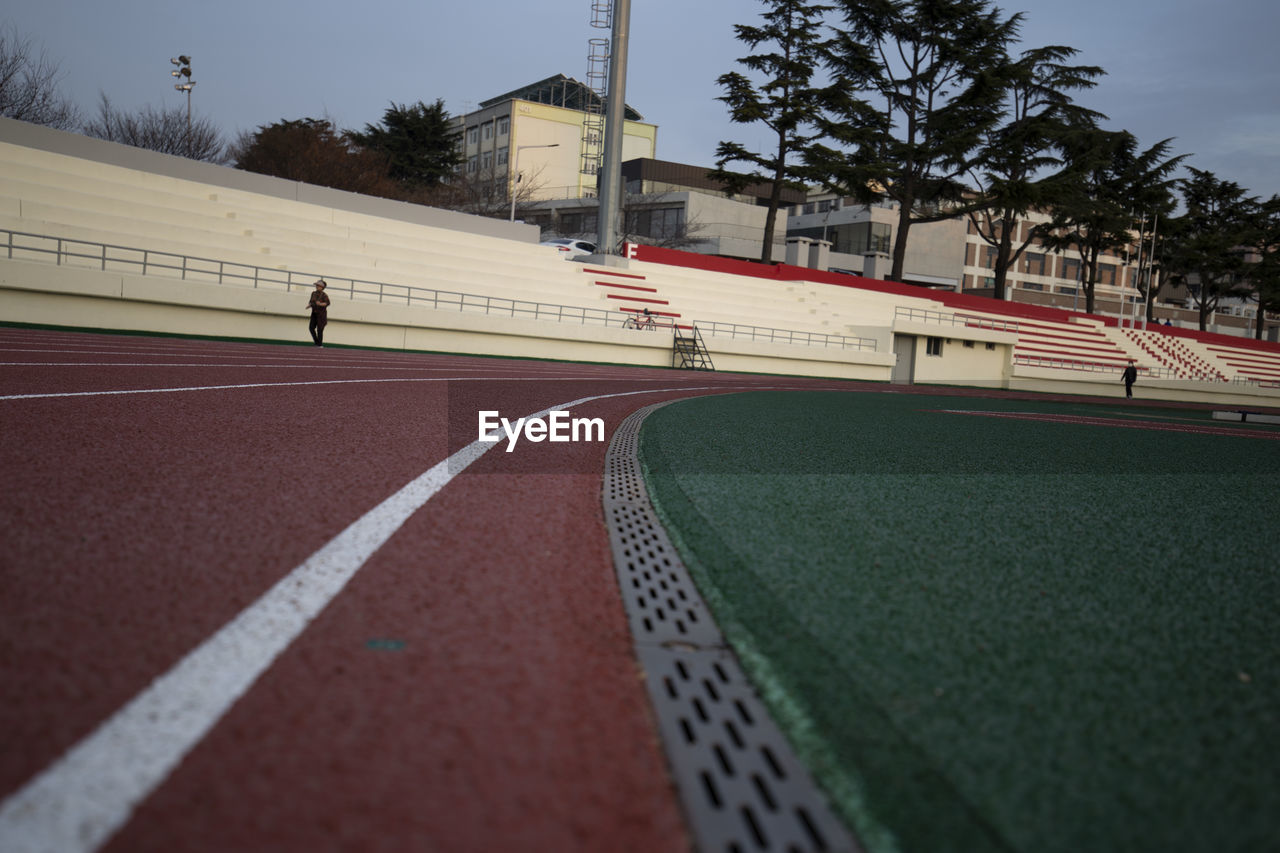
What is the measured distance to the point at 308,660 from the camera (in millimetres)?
2189

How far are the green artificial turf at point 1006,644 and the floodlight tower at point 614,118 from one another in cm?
2970

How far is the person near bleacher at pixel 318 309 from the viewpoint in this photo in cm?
1889

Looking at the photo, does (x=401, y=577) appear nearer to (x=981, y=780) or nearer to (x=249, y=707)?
Answer: (x=249, y=707)

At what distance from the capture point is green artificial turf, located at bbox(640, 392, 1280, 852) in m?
1.69

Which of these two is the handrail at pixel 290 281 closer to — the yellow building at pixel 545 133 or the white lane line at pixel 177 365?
the white lane line at pixel 177 365

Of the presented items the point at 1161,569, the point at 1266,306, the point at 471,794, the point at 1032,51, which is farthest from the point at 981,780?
the point at 1266,306

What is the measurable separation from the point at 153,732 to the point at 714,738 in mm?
1229

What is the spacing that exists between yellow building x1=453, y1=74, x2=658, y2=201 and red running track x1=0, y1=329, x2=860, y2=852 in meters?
70.9

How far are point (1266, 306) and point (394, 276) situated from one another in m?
78.0

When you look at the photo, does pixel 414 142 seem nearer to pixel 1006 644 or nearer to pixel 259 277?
pixel 259 277

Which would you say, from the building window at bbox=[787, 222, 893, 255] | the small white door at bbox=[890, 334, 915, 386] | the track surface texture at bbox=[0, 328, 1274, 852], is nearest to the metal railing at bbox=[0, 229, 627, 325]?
the small white door at bbox=[890, 334, 915, 386]

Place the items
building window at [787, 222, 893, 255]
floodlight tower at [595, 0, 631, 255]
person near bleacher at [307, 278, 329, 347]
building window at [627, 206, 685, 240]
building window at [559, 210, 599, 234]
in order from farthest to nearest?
1. building window at [787, 222, 893, 255]
2. building window at [559, 210, 599, 234]
3. building window at [627, 206, 685, 240]
4. floodlight tower at [595, 0, 631, 255]
5. person near bleacher at [307, 278, 329, 347]

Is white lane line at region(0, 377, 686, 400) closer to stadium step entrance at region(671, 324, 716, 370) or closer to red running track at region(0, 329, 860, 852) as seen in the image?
red running track at region(0, 329, 860, 852)

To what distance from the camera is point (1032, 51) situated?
48.4 metres
